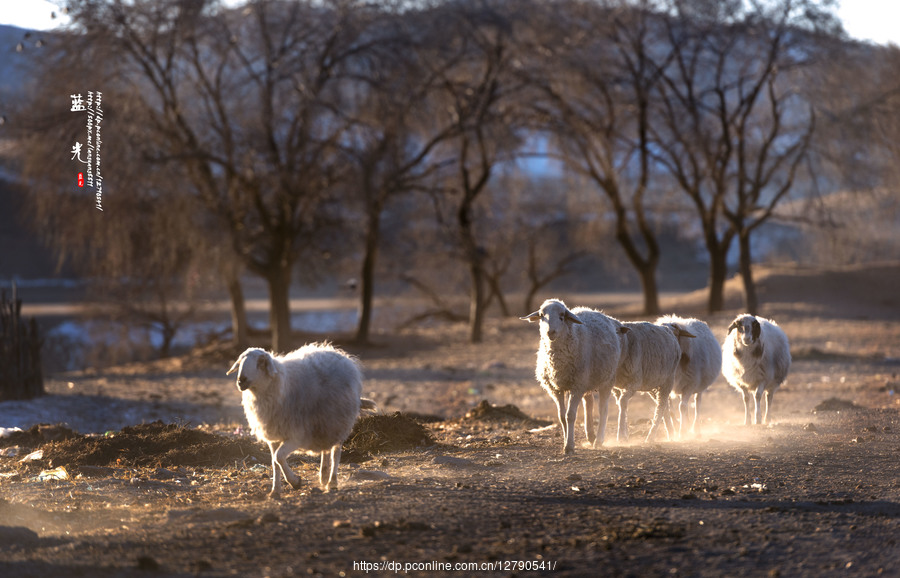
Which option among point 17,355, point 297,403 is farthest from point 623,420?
point 17,355

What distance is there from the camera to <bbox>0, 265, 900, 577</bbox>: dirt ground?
5531mm

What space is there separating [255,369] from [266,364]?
0.35 ft

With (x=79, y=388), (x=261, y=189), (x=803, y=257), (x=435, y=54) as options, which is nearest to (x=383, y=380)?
(x=79, y=388)

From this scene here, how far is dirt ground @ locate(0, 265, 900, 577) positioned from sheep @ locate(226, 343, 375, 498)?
1.09 ft

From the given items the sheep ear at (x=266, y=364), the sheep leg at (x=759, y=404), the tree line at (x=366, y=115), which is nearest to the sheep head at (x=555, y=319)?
the sheep ear at (x=266, y=364)

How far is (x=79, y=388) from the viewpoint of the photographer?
18656mm

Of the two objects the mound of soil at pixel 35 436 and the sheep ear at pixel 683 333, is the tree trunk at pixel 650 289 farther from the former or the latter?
the mound of soil at pixel 35 436

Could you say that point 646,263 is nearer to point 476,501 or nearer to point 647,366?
point 647,366

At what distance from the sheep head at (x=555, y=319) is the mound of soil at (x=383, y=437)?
6.77 feet

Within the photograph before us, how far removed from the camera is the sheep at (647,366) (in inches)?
391

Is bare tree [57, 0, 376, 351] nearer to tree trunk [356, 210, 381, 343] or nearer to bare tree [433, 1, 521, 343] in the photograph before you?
tree trunk [356, 210, 381, 343]

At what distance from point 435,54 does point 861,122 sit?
1255 centimetres

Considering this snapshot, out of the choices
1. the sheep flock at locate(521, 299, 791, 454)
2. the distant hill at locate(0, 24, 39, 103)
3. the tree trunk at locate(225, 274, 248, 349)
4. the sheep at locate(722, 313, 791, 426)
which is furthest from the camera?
the tree trunk at locate(225, 274, 248, 349)

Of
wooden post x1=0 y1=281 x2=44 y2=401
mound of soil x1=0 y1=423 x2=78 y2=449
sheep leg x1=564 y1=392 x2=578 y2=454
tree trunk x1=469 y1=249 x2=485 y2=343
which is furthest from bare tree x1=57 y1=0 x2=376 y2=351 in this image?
sheep leg x1=564 y1=392 x2=578 y2=454
